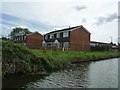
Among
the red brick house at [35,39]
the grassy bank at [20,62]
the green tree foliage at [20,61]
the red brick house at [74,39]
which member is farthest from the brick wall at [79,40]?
the green tree foliage at [20,61]

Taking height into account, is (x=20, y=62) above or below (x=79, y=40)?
below

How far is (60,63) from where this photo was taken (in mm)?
22078

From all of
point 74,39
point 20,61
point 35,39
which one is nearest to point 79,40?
point 74,39

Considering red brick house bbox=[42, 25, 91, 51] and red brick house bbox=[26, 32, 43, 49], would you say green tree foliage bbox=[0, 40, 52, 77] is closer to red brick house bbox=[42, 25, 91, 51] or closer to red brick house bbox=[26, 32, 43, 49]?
red brick house bbox=[42, 25, 91, 51]

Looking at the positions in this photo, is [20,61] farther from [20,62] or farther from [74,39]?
[74,39]

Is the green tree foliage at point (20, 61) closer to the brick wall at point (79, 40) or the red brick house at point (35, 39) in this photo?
the brick wall at point (79, 40)

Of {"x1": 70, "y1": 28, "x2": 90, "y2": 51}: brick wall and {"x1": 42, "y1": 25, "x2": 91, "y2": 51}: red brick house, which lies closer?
{"x1": 42, "y1": 25, "x2": 91, "y2": 51}: red brick house

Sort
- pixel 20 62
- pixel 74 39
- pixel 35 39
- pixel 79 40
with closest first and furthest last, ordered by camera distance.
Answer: pixel 20 62, pixel 74 39, pixel 79 40, pixel 35 39

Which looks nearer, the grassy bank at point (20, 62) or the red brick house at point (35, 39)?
the grassy bank at point (20, 62)

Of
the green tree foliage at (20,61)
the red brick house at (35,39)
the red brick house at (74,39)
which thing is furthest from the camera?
the red brick house at (35,39)

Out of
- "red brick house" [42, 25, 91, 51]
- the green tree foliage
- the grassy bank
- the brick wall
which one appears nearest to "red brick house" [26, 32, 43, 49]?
"red brick house" [42, 25, 91, 51]

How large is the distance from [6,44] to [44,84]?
647 centimetres

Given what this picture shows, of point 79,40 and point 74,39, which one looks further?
point 79,40

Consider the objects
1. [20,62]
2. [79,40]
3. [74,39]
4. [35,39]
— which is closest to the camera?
[20,62]
